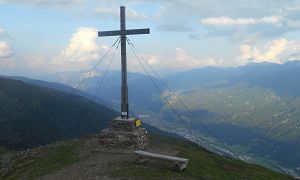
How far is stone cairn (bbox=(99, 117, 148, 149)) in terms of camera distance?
143 feet

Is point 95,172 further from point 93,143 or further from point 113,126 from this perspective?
point 93,143

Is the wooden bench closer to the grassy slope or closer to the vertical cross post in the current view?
the grassy slope

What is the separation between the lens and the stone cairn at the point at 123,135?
143 feet

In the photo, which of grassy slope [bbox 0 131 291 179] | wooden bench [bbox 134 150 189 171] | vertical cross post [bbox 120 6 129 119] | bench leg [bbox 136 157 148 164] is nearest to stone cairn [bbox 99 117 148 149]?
vertical cross post [bbox 120 6 129 119]

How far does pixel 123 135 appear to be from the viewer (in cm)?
4388

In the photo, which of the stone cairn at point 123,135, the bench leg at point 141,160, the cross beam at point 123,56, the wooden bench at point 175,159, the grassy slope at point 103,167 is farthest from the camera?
the cross beam at point 123,56

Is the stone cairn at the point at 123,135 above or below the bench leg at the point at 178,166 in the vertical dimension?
above

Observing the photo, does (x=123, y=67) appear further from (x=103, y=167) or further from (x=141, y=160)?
(x=103, y=167)

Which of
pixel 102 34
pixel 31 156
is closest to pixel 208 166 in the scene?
pixel 102 34

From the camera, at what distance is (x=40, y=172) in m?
40.3

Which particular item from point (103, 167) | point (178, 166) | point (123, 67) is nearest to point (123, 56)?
point (123, 67)

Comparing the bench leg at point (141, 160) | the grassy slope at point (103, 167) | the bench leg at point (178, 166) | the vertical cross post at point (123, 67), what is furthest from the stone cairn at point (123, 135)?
the bench leg at point (178, 166)

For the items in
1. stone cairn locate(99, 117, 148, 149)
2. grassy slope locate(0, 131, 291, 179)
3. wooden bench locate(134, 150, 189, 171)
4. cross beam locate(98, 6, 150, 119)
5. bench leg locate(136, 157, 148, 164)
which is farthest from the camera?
cross beam locate(98, 6, 150, 119)

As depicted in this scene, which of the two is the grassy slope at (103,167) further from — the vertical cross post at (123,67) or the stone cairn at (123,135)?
the vertical cross post at (123,67)
